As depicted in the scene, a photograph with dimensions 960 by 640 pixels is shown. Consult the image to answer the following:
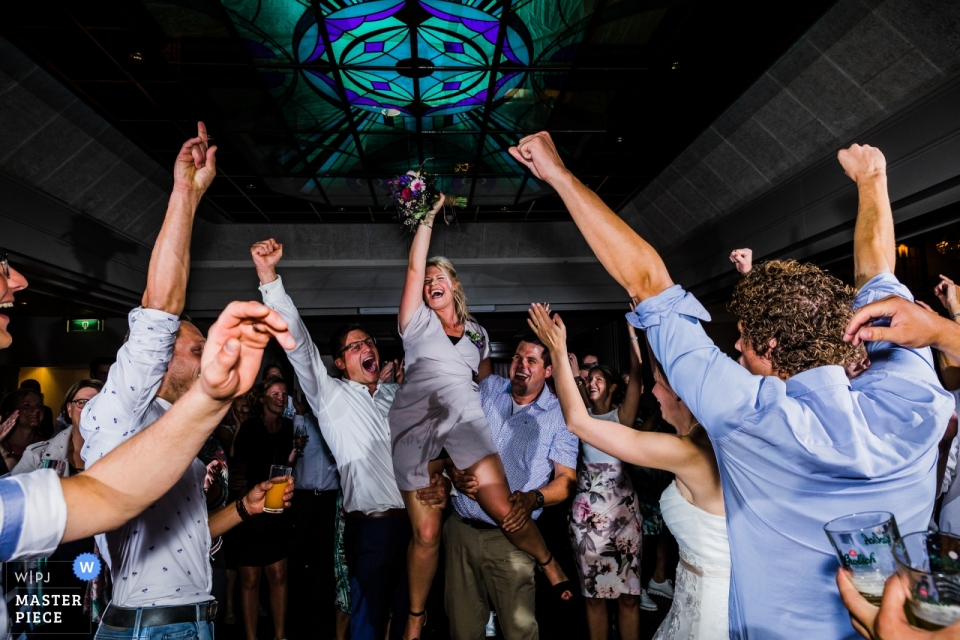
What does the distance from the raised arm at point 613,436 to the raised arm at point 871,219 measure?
60cm

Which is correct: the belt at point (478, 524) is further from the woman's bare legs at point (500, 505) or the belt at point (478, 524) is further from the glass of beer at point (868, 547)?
the glass of beer at point (868, 547)

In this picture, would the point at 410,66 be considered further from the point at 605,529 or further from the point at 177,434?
the point at 177,434

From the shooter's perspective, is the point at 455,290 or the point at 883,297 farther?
the point at 455,290

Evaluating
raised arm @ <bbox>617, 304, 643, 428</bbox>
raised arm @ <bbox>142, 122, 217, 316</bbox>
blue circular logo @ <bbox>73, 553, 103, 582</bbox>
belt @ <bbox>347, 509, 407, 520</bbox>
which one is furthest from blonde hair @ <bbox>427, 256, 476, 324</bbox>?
blue circular logo @ <bbox>73, 553, 103, 582</bbox>

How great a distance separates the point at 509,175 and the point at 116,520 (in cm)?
839

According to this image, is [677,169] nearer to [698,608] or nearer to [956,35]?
[956,35]

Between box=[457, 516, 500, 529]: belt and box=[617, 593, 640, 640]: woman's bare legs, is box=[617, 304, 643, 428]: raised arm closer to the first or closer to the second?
box=[617, 593, 640, 640]: woman's bare legs

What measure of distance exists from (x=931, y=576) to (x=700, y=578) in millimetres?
1136

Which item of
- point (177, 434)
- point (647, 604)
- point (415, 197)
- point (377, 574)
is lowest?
point (647, 604)

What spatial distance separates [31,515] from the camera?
0.94 metres

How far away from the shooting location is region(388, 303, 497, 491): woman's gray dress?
2752 mm

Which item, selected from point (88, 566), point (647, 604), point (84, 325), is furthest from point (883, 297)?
point (84, 325)

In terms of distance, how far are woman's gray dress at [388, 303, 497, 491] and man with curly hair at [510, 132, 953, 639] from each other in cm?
157

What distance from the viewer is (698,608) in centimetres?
185
